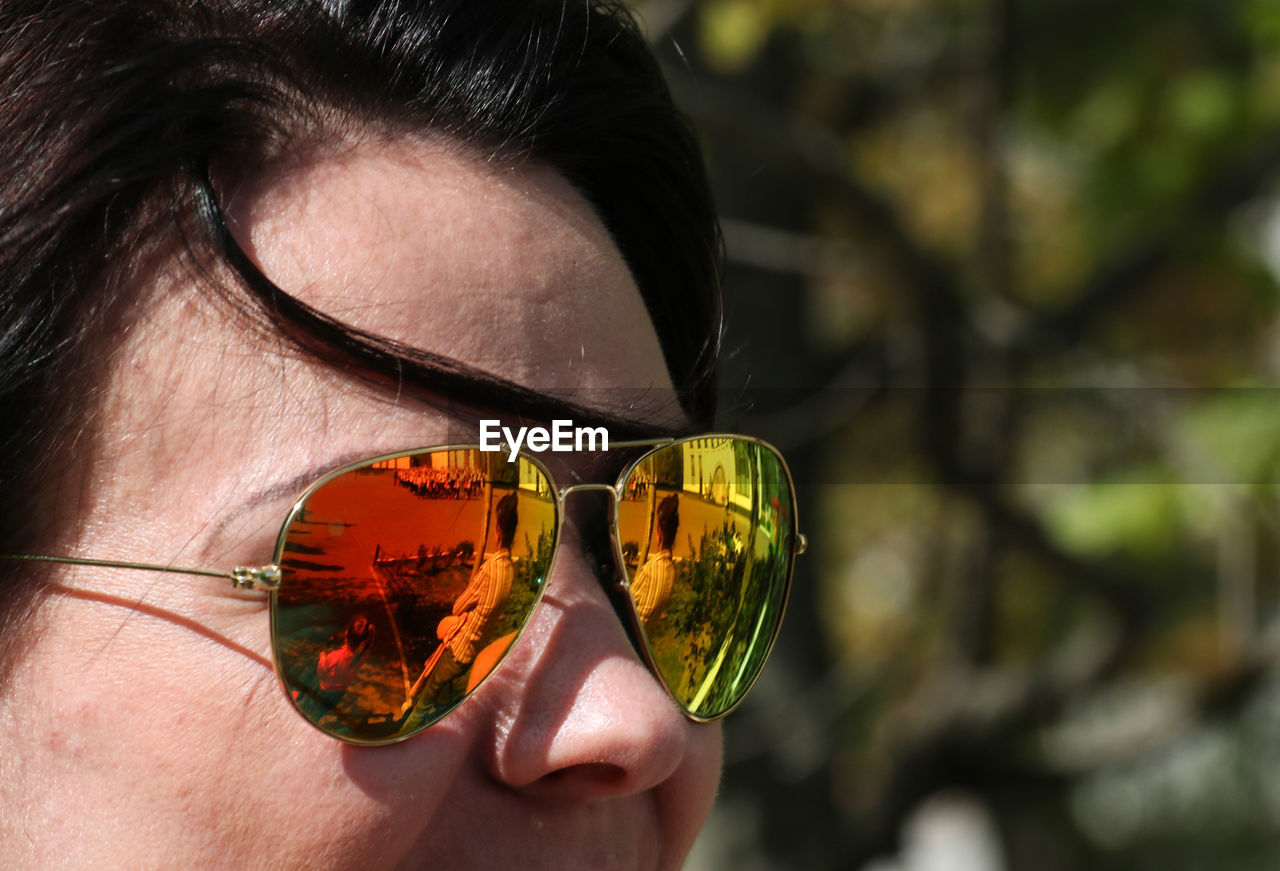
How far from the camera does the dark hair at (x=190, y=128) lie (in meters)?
1.17

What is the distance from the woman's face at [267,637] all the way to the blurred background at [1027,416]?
2.26 metres

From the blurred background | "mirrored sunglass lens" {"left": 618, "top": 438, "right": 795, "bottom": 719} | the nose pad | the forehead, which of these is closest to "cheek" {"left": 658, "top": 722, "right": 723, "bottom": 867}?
"mirrored sunglass lens" {"left": 618, "top": 438, "right": 795, "bottom": 719}

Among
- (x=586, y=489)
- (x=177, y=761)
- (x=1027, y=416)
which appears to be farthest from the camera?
(x=1027, y=416)

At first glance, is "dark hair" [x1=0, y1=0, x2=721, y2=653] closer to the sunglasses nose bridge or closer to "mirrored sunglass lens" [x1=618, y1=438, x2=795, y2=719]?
the sunglasses nose bridge

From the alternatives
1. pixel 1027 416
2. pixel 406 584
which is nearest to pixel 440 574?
pixel 406 584

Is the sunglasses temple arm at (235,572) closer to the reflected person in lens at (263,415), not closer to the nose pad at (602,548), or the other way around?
the reflected person in lens at (263,415)

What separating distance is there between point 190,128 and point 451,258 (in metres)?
0.29

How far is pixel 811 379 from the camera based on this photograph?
4207 mm

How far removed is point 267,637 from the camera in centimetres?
115

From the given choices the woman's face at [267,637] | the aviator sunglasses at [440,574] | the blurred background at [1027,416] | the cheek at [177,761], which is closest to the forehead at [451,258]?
the woman's face at [267,637]

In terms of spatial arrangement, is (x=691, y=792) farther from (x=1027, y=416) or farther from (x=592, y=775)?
(x=1027, y=416)

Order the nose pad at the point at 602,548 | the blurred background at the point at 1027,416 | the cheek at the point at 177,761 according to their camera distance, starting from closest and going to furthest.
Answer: the cheek at the point at 177,761 < the nose pad at the point at 602,548 < the blurred background at the point at 1027,416

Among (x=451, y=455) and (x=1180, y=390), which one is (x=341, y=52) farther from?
(x=1180, y=390)

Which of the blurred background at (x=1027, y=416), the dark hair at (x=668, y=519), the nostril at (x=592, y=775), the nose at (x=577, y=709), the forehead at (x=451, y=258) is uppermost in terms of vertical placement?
the forehead at (x=451, y=258)
